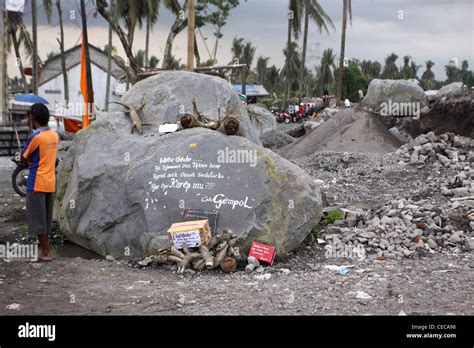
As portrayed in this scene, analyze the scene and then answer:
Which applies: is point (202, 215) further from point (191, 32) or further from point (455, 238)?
point (191, 32)

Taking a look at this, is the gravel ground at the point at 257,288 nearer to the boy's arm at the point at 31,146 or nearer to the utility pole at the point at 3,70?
the boy's arm at the point at 31,146

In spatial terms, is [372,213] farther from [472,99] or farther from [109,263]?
[472,99]

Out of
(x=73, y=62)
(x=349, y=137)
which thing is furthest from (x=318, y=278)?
(x=73, y=62)

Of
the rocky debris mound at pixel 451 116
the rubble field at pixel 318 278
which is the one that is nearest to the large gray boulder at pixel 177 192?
the rubble field at pixel 318 278

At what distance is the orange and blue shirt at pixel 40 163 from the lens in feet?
22.6

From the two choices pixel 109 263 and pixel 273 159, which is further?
pixel 273 159

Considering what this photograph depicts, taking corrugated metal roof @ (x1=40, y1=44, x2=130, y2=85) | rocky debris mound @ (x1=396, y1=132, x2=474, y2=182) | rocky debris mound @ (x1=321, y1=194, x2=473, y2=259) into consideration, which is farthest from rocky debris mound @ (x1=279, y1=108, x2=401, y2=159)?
corrugated metal roof @ (x1=40, y1=44, x2=130, y2=85)

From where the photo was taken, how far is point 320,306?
17.3ft

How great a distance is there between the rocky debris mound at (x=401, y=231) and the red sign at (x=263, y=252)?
1.07 metres

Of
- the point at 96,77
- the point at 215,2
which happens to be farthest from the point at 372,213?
the point at 96,77

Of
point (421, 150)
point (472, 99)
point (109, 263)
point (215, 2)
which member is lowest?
point (109, 263)
